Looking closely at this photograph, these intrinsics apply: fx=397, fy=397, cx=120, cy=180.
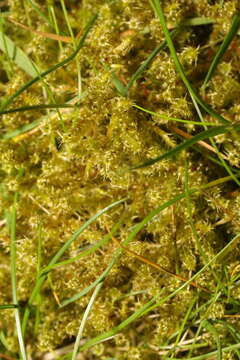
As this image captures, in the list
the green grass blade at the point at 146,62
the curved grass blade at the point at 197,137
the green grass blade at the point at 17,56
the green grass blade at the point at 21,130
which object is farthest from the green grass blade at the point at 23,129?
the curved grass blade at the point at 197,137

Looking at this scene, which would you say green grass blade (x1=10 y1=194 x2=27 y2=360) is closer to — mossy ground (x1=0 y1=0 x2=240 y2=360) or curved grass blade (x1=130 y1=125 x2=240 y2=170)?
mossy ground (x1=0 y1=0 x2=240 y2=360)

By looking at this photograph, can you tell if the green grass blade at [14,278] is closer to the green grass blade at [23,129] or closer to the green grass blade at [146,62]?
the green grass blade at [23,129]

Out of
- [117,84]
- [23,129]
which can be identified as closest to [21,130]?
[23,129]

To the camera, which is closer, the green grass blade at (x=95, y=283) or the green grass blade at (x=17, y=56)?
the green grass blade at (x=95, y=283)

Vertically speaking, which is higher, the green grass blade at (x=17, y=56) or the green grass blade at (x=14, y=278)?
the green grass blade at (x=17, y=56)

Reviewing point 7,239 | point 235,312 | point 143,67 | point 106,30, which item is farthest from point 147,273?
point 106,30

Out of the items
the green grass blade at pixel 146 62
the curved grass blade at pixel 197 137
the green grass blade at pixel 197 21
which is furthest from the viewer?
the green grass blade at pixel 197 21
